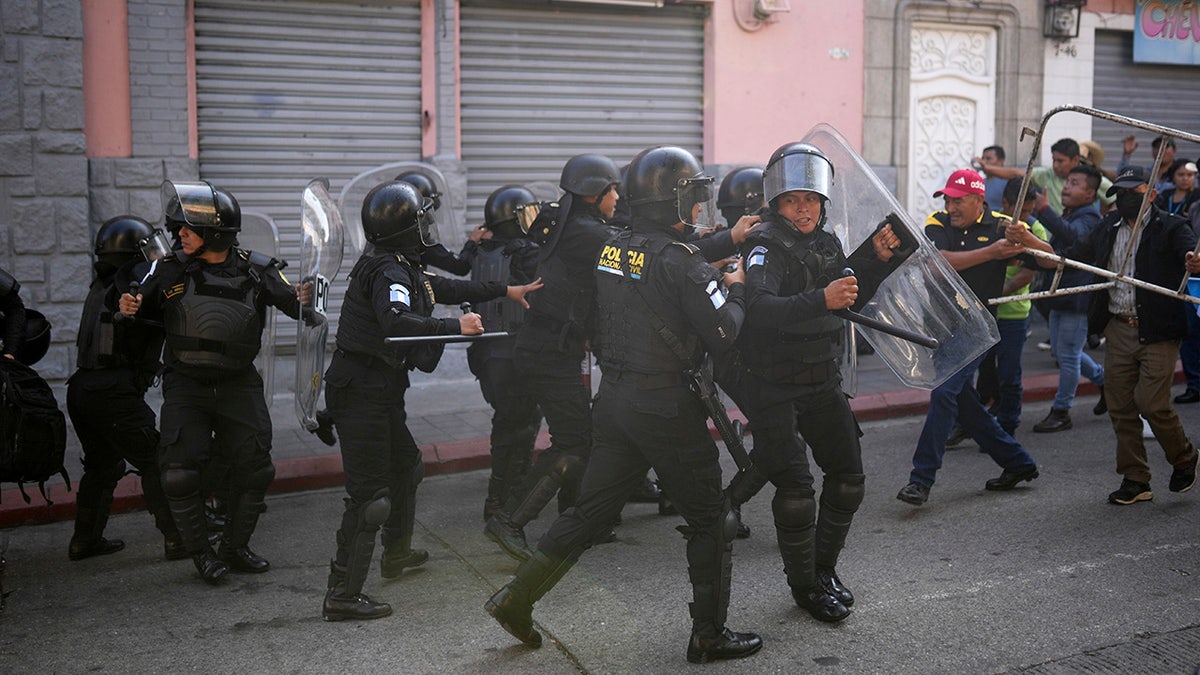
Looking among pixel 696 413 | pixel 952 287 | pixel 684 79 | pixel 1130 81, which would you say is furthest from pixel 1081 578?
pixel 1130 81

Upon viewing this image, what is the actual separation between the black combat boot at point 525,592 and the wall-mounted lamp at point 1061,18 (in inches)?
420

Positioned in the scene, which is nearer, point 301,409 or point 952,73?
point 301,409

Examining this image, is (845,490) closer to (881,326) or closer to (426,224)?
(881,326)

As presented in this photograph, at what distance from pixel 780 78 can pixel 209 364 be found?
7.86 m

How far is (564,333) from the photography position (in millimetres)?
5375

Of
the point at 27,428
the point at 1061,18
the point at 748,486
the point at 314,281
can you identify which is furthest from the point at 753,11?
the point at 27,428

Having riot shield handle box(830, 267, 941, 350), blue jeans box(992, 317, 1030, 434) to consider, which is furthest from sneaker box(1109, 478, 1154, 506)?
riot shield handle box(830, 267, 941, 350)

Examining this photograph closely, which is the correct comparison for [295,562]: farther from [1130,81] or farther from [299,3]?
[1130,81]

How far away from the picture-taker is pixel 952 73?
40.1 ft

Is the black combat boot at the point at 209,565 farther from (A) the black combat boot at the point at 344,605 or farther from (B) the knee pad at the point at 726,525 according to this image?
(B) the knee pad at the point at 726,525

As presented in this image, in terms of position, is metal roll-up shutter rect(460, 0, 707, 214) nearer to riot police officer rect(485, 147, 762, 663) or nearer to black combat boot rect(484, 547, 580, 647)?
riot police officer rect(485, 147, 762, 663)

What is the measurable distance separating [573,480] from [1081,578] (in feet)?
7.77

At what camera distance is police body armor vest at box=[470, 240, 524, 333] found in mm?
6109

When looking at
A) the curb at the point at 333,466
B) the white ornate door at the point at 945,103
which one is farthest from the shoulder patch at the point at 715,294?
the white ornate door at the point at 945,103
